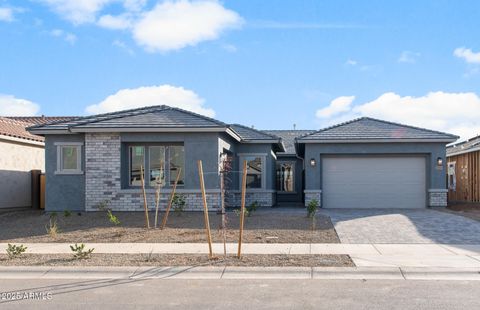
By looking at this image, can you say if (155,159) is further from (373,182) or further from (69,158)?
(373,182)

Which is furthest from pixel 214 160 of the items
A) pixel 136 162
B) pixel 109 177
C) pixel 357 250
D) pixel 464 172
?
pixel 464 172

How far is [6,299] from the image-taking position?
8.05m

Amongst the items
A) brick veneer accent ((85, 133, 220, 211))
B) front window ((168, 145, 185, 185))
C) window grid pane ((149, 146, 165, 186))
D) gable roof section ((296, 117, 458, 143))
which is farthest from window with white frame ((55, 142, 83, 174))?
gable roof section ((296, 117, 458, 143))

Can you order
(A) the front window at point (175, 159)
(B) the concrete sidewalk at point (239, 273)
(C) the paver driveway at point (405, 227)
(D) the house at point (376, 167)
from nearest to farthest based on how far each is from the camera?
1. (B) the concrete sidewalk at point (239, 273)
2. (C) the paver driveway at point (405, 227)
3. (A) the front window at point (175, 159)
4. (D) the house at point (376, 167)

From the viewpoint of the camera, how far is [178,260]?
11.1m

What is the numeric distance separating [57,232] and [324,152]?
11.8 meters

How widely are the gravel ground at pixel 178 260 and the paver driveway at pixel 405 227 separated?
2.80 m

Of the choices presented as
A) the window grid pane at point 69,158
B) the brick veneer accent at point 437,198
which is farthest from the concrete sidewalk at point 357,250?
the brick veneer accent at point 437,198

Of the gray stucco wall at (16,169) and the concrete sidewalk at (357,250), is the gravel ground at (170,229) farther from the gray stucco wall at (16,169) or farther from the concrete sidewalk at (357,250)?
the gray stucco wall at (16,169)

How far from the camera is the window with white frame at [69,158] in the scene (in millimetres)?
20500

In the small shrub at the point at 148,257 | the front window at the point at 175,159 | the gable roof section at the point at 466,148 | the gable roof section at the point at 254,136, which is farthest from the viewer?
the gable roof section at the point at 466,148

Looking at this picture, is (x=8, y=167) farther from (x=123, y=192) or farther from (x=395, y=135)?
(x=395, y=135)

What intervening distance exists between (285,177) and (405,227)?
1494 cm

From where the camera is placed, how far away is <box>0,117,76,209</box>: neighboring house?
22.1m
